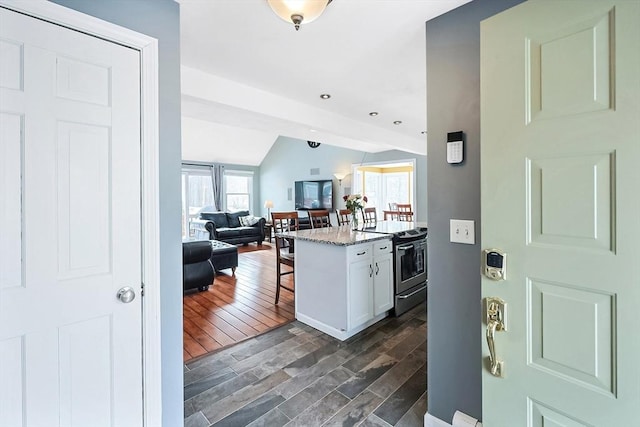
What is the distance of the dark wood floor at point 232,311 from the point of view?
2.88m

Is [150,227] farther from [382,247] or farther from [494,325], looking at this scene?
[382,247]

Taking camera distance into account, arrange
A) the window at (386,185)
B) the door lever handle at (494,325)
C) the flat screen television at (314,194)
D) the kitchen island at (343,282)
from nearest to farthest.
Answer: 1. the door lever handle at (494,325)
2. the kitchen island at (343,282)
3. the flat screen television at (314,194)
4. the window at (386,185)

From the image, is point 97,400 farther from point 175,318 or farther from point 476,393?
point 476,393

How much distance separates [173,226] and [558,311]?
1.65 m

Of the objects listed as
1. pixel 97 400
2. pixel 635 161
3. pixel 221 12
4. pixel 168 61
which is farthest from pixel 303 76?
pixel 97 400

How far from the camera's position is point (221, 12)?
165 centimetres

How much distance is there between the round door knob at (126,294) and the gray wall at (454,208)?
5.13ft

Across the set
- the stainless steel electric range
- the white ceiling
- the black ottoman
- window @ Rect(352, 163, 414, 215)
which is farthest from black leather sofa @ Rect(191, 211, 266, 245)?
the stainless steel electric range

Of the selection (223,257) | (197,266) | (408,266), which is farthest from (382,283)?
(223,257)

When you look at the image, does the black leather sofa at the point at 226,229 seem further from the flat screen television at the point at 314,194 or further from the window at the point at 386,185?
the window at the point at 386,185

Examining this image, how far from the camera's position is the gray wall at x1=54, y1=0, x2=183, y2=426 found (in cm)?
150

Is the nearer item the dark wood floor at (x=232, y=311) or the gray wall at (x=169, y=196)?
the gray wall at (x=169, y=196)

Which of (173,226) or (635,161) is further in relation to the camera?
(173,226)

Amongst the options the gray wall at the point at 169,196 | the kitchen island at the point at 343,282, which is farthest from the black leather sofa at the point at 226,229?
the gray wall at the point at 169,196
